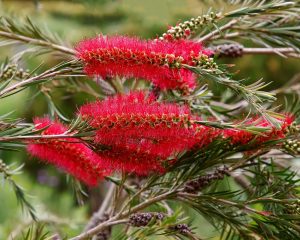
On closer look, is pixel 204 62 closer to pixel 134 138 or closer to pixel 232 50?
pixel 134 138

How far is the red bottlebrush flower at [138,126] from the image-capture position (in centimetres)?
70

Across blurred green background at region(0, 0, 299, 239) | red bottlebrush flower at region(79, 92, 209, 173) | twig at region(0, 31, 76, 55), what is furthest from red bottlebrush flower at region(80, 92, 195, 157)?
blurred green background at region(0, 0, 299, 239)

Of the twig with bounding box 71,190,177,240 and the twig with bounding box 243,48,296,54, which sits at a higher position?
the twig with bounding box 243,48,296,54

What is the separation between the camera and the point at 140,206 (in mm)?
863

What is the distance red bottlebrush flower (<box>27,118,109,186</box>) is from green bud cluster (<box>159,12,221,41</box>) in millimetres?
182

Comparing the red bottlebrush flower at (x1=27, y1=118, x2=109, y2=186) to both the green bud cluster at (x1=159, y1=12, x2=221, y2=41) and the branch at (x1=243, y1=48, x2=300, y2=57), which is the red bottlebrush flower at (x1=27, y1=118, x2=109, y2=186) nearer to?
the green bud cluster at (x1=159, y1=12, x2=221, y2=41)

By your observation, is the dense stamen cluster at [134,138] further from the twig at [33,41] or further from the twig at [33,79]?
the twig at [33,41]

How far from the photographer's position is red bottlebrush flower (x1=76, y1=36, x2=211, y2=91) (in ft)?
2.38

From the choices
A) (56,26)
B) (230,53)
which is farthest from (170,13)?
(230,53)

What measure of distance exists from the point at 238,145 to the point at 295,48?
252mm

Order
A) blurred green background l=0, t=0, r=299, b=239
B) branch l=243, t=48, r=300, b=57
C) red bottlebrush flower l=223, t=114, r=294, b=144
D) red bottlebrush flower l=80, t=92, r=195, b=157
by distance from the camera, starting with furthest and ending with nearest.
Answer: blurred green background l=0, t=0, r=299, b=239
branch l=243, t=48, r=300, b=57
red bottlebrush flower l=223, t=114, r=294, b=144
red bottlebrush flower l=80, t=92, r=195, b=157

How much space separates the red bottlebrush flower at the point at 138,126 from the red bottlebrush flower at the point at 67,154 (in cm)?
6

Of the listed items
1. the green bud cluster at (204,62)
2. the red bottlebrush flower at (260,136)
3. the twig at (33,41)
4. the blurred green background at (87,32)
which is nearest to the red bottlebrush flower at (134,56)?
the green bud cluster at (204,62)

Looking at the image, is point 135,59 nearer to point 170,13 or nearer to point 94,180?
point 94,180
